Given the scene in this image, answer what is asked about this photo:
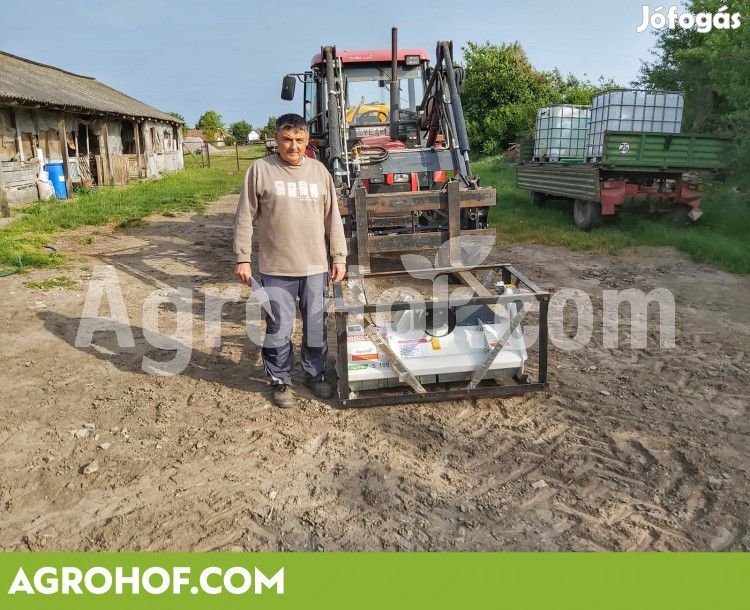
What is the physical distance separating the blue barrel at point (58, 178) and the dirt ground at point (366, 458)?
11806 millimetres

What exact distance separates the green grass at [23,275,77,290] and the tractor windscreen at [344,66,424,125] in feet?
12.6

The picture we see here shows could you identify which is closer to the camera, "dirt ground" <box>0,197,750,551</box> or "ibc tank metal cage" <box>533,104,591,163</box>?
"dirt ground" <box>0,197,750,551</box>

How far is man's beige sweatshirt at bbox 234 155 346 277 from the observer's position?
371 centimetres

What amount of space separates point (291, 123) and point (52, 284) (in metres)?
4.55

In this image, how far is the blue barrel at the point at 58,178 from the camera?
15.5 m

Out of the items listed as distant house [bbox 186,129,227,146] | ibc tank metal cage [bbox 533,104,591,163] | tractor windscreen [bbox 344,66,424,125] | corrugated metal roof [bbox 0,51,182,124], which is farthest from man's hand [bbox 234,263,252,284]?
distant house [bbox 186,129,227,146]

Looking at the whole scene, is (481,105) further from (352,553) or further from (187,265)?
(352,553)

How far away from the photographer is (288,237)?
149 inches

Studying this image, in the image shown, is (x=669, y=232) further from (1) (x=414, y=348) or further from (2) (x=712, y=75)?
(1) (x=414, y=348)

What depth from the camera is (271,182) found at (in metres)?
3.71

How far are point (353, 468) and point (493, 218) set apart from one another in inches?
340

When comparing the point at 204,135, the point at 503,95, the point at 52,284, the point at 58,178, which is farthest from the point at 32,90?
the point at 204,135

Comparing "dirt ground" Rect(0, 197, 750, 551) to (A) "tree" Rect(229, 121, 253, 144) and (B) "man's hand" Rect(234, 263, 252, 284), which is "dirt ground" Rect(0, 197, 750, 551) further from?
(A) "tree" Rect(229, 121, 253, 144)

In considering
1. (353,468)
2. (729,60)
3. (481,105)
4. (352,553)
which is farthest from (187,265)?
(481,105)
